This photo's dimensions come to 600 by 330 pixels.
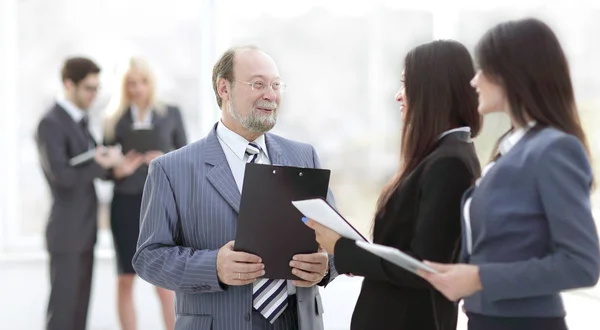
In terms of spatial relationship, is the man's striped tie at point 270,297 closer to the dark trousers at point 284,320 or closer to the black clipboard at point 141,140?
the dark trousers at point 284,320

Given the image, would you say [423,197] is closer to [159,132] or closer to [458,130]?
[458,130]

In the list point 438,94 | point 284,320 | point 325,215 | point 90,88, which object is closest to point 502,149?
point 438,94

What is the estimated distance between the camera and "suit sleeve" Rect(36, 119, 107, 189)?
4.73 meters

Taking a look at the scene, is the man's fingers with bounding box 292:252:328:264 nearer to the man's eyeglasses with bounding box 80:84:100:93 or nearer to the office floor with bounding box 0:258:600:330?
the man's eyeglasses with bounding box 80:84:100:93

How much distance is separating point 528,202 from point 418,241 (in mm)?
333

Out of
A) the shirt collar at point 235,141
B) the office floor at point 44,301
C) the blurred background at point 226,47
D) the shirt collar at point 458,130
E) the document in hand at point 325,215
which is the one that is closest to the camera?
the document in hand at point 325,215

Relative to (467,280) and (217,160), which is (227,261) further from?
(467,280)

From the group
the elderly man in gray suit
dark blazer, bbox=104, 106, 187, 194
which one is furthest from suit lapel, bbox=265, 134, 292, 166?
dark blazer, bbox=104, 106, 187, 194

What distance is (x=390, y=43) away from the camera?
597 cm

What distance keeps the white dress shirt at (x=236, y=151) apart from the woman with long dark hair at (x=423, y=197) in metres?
0.43

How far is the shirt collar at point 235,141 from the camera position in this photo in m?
2.41

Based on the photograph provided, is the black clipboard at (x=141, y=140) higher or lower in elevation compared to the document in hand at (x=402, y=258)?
lower

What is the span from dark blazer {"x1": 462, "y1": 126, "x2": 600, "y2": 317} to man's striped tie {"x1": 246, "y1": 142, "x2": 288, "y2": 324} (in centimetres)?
73

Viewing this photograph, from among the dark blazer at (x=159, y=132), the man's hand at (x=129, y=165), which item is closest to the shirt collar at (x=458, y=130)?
the dark blazer at (x=159, y=132)
